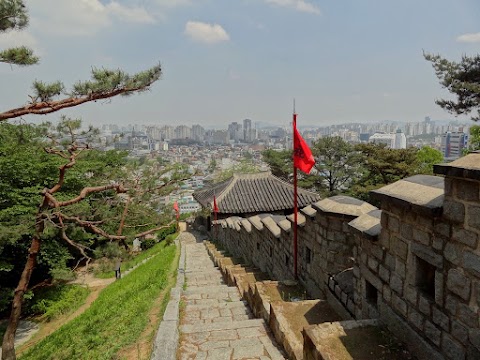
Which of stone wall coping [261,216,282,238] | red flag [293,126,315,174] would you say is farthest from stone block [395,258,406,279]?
stone wall coping [261,216,282,238]

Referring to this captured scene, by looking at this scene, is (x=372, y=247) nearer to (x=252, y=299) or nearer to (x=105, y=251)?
(x=252, y=299)

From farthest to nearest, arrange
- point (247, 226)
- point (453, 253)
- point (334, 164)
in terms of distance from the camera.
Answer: point (334, 164), point (247, 226), point (453, 253)

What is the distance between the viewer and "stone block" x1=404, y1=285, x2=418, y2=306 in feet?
10.9

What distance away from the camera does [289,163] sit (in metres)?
37.8

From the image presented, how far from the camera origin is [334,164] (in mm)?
33000

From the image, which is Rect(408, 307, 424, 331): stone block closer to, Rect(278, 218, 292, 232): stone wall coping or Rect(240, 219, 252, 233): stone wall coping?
Rect(278, 218, 292, 232): stone wall coping

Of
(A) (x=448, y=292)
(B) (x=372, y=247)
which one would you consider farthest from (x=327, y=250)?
(A) (x=448, y=292)

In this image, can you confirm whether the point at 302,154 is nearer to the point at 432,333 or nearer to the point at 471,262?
the point at 432,333

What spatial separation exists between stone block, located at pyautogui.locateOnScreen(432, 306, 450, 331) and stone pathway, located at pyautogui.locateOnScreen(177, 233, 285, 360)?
190 centimetres

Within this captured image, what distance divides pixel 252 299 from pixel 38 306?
42.7 ft

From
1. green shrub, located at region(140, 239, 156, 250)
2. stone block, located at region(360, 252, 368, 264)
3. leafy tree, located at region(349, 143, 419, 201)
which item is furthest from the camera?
green shrub, located at region(140, 239, 156, 250)

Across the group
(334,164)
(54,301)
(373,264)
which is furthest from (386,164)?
(373,264)

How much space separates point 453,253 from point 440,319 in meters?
0.63

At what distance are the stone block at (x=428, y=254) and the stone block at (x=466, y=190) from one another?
1.91 ft
